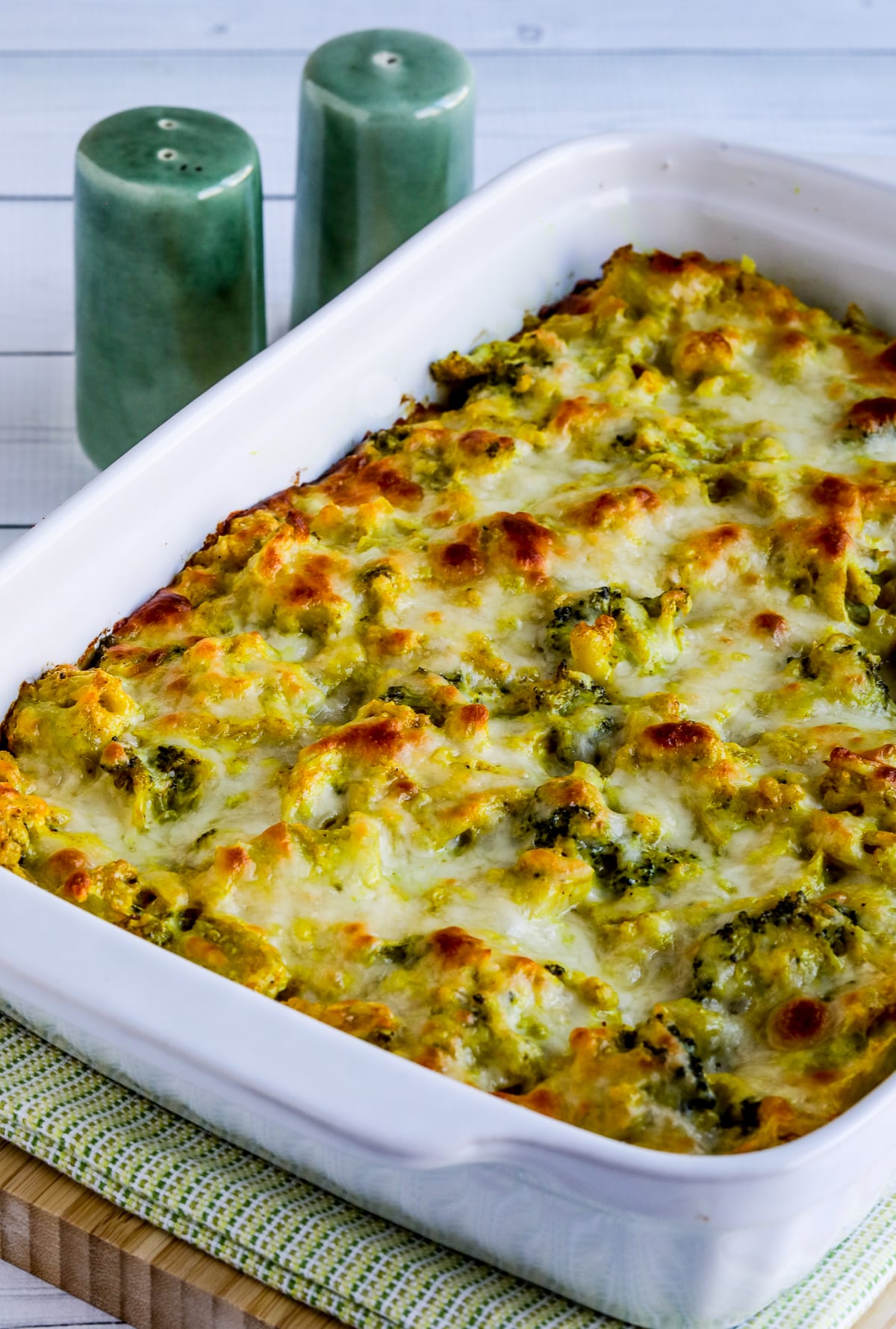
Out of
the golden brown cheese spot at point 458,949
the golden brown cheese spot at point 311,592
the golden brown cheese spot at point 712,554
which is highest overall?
the golden brown cheese spot at point 712,554

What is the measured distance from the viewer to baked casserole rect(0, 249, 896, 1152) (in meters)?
1.87

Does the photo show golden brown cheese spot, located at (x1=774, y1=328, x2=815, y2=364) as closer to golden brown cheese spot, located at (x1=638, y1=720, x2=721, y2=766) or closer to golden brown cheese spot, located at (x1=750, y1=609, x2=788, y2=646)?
golden brown cheese spot, located at (x1=750, y1=609, x2=788, y2=646)

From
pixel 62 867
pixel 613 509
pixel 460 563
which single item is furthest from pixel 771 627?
pixel 62 867

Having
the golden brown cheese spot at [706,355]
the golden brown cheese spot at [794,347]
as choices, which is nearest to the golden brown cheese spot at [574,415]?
the golden brown cheese spot at [706,355]

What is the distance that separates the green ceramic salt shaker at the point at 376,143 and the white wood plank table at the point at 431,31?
416 millimetres

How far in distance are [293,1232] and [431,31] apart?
3347mm

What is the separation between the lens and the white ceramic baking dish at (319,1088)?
1.63 m

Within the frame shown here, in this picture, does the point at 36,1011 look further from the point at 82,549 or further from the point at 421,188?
A: the point at 421,188

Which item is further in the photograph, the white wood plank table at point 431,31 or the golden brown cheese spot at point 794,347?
the white wood plank table at point 431,31

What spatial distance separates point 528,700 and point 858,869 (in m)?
0.45

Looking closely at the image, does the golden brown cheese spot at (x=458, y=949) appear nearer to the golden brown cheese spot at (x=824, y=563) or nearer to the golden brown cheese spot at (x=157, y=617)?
the golden brown cheese spot at (x=157, y=617)

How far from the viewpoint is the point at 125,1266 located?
1919mm

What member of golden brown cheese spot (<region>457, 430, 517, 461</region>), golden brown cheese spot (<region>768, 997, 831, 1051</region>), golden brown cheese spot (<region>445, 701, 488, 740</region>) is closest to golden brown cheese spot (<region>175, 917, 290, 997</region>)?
golden brown cheese spot (<region>445, 701, 488, 740</region>)

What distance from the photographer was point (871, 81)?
444cm
